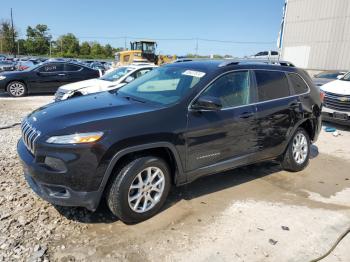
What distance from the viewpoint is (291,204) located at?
170 inches

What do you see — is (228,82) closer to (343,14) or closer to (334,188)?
(334,188)

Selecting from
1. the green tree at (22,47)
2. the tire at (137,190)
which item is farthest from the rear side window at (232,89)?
the green tree at (22,47)

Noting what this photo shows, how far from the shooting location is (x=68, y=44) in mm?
79000

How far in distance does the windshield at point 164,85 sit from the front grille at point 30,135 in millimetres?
1294

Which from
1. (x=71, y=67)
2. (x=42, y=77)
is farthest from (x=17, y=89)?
(x=71, y=67)

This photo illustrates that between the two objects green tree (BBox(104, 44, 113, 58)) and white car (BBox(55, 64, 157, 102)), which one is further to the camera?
green tree (BBox(104, 44, 113, 58))

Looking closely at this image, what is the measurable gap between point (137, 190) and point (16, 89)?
37.2 feet

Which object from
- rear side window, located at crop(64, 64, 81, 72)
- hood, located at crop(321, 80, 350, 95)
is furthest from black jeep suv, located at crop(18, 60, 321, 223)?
rear side window, located at crop(64, 64, 81, 72)

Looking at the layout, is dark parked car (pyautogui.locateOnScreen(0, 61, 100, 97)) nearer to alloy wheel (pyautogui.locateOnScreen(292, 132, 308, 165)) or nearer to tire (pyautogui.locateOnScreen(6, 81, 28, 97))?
tire (pyautogui.locateOnScreen(6, 81, 28, 97))

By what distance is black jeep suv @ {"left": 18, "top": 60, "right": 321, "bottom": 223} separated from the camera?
3.20 meters

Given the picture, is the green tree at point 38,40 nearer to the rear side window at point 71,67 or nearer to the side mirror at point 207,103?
the rear side window at point 71,67

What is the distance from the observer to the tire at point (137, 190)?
336 centimetres

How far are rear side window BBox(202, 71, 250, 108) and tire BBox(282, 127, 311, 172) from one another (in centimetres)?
140

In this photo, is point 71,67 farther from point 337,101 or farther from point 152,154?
point 152,154
